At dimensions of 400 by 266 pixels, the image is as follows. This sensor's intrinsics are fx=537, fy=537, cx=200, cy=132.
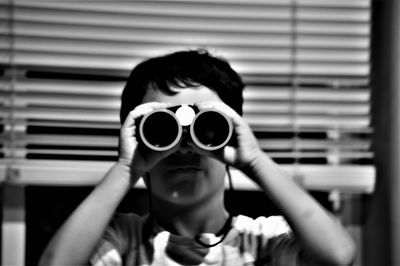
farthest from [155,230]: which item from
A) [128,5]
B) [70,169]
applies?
[128,5]

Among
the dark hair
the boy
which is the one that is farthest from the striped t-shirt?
the dark hair

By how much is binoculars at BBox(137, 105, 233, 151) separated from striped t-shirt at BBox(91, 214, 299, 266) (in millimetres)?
210

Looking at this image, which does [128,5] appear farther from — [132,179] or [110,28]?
[132,179]

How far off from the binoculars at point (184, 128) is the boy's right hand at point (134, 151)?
0.02 metres

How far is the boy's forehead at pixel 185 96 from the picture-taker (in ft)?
3.22

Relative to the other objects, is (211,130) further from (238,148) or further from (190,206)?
(190,206)

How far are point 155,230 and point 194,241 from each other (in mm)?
81

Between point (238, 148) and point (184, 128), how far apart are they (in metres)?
0.10

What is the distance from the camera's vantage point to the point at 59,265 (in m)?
0.91

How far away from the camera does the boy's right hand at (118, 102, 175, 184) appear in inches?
36.6

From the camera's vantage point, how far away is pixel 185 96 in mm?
981

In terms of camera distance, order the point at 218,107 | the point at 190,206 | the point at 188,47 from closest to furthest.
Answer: the point at 218,107 → the point at 190,206 → the point at 188,47

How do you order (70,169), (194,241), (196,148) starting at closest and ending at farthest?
(196,148), (194,241), (70,169)

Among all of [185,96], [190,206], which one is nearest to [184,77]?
[185,96]
